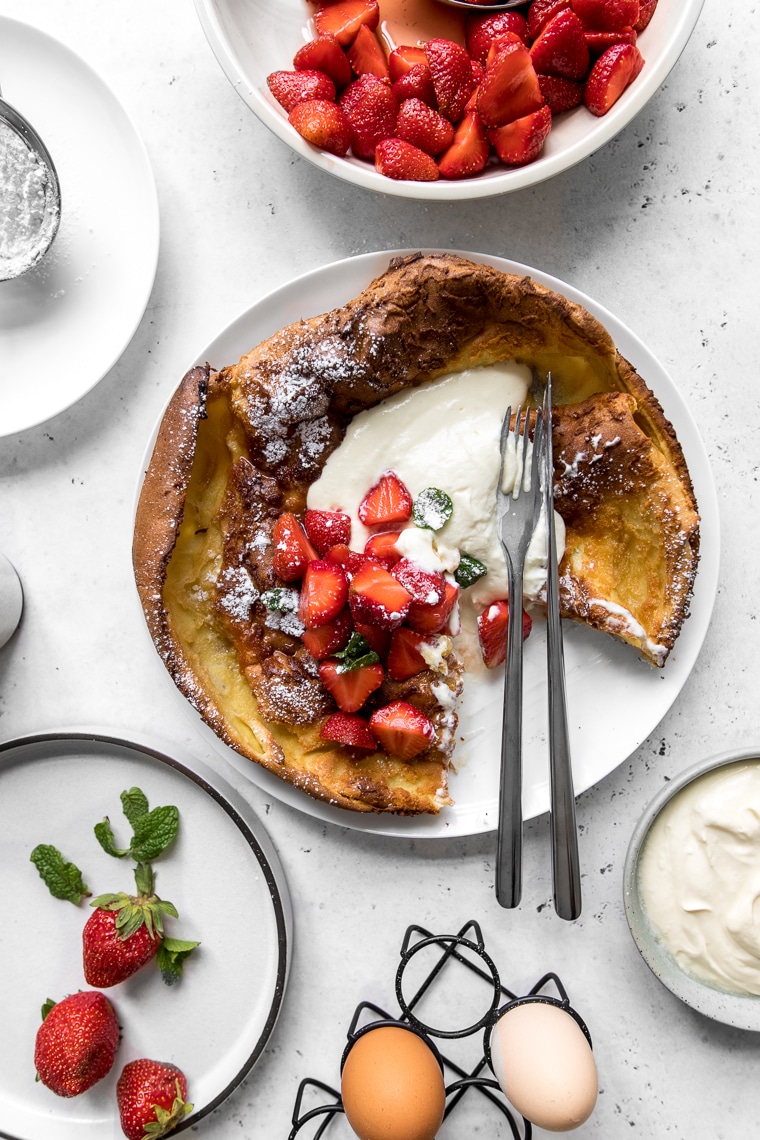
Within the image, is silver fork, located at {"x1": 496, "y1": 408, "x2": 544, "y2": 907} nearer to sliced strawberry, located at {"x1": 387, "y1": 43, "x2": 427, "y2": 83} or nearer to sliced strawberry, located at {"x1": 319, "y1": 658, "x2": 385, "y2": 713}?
sliced strawberry, located at {"x1": 319, "y1": 658, "x2": 385, "y2": 713}

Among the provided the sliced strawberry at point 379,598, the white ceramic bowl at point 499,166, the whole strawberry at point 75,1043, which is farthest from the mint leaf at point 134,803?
the white ceramic bowl at point 499,166

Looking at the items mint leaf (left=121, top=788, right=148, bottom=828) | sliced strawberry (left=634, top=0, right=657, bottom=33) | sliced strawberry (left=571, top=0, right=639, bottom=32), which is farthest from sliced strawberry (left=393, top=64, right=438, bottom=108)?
mint leaf (left=121, top=788, right=148, bottom=828)

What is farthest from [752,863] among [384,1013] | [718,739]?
[384,1013]

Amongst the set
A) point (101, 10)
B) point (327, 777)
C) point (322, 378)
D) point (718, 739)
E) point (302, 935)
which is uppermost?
point (101, 10)

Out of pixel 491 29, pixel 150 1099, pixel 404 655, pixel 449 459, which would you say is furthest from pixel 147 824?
pixel 491 29

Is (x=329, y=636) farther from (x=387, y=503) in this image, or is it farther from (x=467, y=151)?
(x=467, y=151)

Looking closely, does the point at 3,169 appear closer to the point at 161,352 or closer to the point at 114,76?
the point at 114,76
